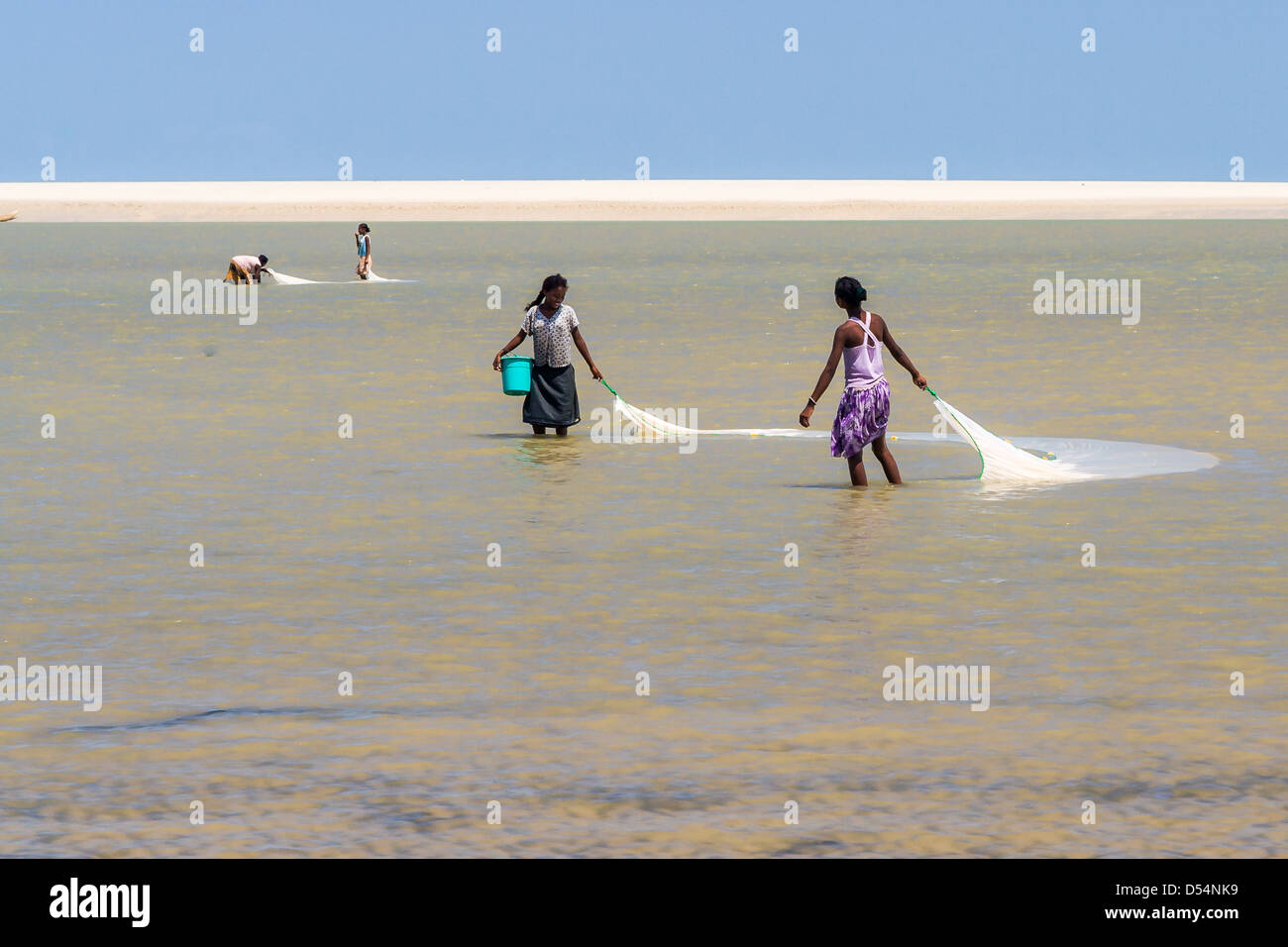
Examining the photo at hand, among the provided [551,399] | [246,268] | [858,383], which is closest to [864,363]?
[858,383]

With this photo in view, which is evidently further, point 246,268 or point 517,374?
point 246,268

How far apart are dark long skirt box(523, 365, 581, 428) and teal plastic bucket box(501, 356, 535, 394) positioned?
0.19 feet

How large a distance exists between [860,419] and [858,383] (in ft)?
0.81

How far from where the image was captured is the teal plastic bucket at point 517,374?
17.8 meters

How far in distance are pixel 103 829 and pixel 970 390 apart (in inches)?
626

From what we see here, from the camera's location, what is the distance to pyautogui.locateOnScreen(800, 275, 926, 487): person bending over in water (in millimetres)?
14445

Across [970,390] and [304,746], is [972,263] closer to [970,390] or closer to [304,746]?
[970,390]

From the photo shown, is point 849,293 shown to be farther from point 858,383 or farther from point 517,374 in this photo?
point 517,374

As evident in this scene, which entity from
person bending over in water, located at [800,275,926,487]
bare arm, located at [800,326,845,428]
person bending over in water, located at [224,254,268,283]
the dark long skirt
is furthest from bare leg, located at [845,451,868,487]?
person bending over in water, located at [224,254,268,283]

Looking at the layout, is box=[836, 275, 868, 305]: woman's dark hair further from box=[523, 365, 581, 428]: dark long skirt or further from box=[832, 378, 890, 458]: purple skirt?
box=[523, 365, 581, 428]: dark long skirt

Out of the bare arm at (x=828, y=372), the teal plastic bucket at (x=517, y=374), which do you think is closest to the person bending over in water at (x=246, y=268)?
the teal plastic bucket at (x=517, y=374)

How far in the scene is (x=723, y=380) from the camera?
918 inches

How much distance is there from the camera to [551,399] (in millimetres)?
17953
